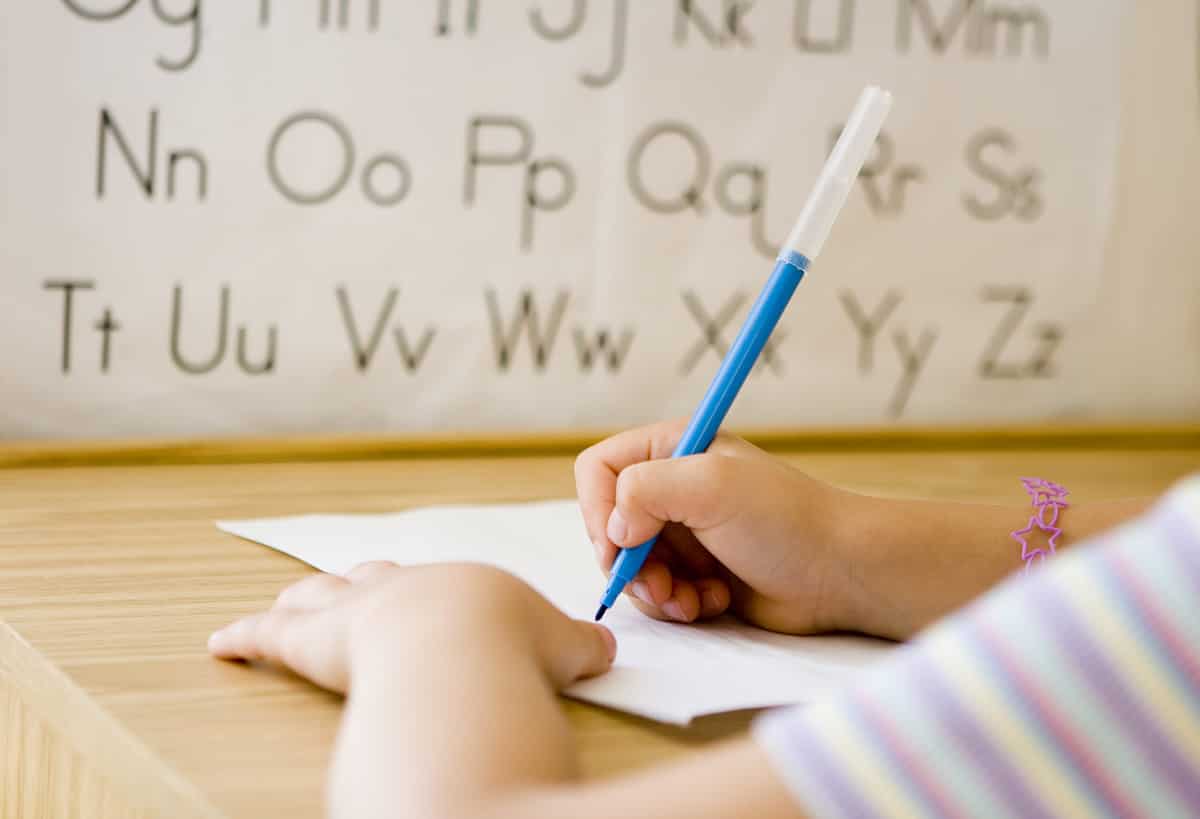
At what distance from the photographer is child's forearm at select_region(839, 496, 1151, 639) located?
618 millimetres

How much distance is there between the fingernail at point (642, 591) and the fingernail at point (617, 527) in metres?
0.02

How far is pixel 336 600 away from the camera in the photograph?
0.51 meters

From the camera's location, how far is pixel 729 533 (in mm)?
602

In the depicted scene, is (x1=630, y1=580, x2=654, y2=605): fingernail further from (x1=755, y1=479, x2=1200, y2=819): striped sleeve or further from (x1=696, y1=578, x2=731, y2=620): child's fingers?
→ (x1=755, y1=479, x2=1200, y2=819): striped sleeve

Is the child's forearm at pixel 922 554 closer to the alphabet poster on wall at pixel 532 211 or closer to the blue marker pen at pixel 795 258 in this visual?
the blue marker pen at pixel 795 258

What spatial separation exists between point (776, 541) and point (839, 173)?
0.15m

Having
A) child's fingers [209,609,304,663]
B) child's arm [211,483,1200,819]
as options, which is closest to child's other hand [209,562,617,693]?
child's fingers [209,609,304,663]

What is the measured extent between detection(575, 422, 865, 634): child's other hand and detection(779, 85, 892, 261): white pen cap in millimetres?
87

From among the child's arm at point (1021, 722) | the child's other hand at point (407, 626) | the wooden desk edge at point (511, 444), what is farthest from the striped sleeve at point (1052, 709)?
the wooden desk edge at point (511, 444)

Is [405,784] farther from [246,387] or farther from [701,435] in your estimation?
[246,387]

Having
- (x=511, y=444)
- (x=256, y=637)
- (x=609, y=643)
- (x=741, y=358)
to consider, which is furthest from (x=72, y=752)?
(x=511, y=444)

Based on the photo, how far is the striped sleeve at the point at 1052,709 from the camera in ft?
0.94

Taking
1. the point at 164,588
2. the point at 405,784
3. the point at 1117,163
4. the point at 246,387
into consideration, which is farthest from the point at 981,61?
the point at 405,784

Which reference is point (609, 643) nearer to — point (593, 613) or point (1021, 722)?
point (593, 613)
